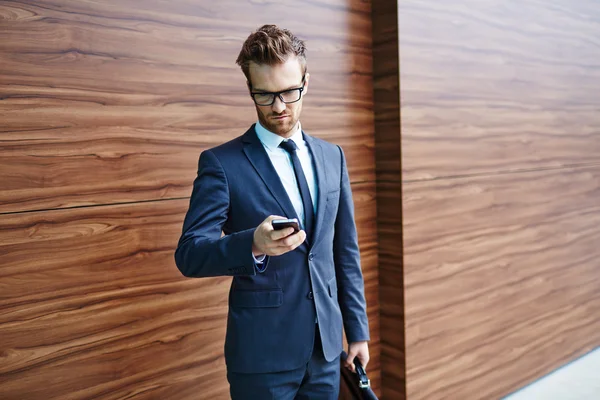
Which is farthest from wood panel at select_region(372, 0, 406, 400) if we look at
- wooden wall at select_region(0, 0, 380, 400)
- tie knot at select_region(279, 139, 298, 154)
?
tie knot at select_region(279, 139, 298, 154)

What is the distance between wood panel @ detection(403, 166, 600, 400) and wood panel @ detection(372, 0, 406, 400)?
2.0 inches

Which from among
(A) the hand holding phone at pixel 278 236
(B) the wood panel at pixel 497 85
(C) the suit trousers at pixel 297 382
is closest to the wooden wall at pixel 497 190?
(B) the wood panel at pixel 497 85

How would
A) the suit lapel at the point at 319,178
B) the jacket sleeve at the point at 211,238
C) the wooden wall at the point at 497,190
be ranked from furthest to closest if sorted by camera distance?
the wooden wall at the point at 497,190 < the suit lapel at the point at 319,178 < the jacket sleeve at the point at 211,238

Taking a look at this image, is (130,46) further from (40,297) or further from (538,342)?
(538,342)

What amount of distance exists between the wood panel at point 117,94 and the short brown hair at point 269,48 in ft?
1.81

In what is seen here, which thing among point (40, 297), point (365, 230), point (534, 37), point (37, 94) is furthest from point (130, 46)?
point (534, 37)

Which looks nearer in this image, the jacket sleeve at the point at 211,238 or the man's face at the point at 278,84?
the jacket sleeve at the point at 211,238

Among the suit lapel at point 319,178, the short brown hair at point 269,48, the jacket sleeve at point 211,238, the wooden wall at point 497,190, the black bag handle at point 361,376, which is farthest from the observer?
the wooden wall at point 497,190

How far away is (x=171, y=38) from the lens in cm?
200

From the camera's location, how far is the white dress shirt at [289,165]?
162cm

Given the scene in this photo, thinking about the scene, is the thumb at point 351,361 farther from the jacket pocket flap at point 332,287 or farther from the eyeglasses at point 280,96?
the eyeglasses at point 280,96

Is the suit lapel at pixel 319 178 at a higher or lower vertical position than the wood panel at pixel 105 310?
higher

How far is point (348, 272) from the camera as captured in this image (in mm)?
1808

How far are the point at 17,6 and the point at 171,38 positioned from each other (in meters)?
0.51
